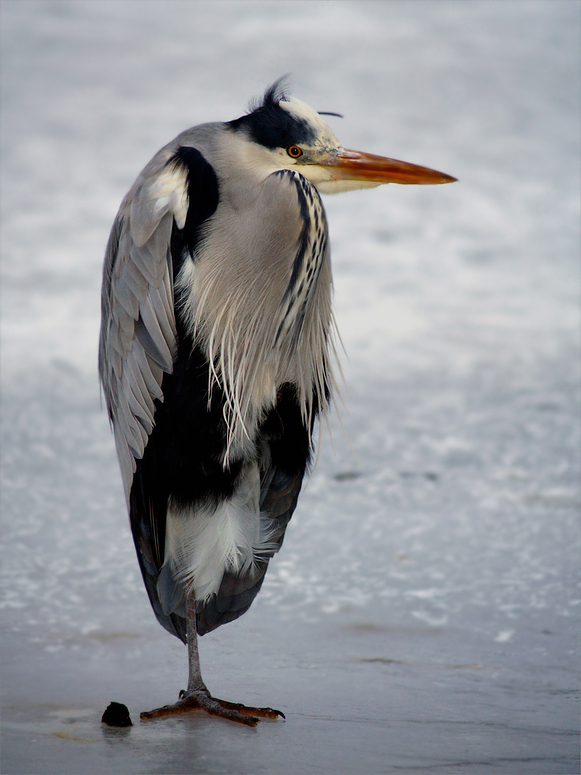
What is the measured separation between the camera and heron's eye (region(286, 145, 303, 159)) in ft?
5.58

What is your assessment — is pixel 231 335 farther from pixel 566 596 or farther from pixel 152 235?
pixel 566 596

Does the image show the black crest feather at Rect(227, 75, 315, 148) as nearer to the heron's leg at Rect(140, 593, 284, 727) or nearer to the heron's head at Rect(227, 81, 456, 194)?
the heron's head at Rect(227, 81, 456, 194)

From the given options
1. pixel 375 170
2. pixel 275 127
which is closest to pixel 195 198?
pixel 275 127

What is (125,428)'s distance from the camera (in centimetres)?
178

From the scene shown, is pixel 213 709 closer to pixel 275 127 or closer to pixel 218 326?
pixel 218 326

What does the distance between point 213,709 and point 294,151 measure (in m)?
1.04

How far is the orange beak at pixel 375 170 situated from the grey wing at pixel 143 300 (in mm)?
302

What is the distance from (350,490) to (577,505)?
0.75 meters

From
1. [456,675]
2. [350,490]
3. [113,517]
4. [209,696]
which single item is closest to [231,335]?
[209,696]

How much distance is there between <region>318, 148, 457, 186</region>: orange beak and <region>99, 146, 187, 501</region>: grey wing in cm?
30

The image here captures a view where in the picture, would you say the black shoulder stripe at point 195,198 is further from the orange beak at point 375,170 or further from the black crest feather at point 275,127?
the orange beak at point 375,170

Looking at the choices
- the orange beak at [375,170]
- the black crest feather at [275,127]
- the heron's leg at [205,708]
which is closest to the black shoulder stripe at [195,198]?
the black crest feather at [275,127]

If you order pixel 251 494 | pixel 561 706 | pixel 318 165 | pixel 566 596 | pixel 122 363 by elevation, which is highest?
pixel 318 165

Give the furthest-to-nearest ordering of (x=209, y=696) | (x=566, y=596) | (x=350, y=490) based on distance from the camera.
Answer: (x=350, y=490)
(x=566, y=596)
(x=209, y=696)
